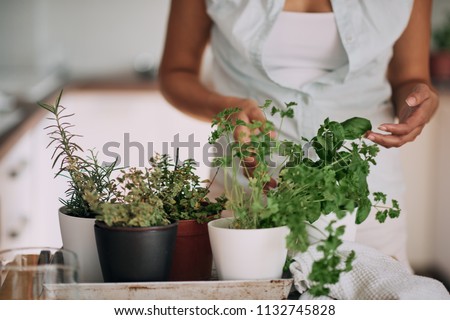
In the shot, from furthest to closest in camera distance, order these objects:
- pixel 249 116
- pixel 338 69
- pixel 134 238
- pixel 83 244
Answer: pixel 338 69
pixel 249 116
pixel 83 244
pixel 134 238

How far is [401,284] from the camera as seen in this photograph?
83 cm

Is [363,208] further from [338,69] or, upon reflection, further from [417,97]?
[338,69]

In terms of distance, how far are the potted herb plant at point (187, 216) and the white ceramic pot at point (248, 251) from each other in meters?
0.05

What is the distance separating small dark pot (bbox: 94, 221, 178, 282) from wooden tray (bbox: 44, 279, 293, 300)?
16 mm

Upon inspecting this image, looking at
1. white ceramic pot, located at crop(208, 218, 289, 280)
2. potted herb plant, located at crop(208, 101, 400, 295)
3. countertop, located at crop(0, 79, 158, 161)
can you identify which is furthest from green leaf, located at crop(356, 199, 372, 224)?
countertop, located at crop(0, 79, 158, 161)

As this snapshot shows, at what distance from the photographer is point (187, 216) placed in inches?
35.7

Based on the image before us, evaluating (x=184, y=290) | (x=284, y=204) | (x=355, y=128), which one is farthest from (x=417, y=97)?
(x=184, y=290)

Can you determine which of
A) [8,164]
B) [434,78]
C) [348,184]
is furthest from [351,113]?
[434,78]

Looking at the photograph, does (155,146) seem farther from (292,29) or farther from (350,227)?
(350,227)

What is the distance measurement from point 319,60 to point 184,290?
29.3 inches

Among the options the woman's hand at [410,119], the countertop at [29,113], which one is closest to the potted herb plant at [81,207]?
the woman's hand at [410,119]

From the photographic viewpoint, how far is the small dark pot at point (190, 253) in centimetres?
89
